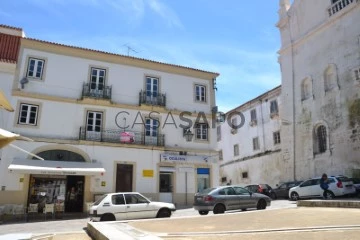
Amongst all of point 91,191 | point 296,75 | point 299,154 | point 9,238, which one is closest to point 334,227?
point 9,238

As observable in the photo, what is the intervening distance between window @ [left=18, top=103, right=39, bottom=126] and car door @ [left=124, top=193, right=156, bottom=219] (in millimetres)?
9497

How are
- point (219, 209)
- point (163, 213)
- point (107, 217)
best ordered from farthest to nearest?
point (219, 209), point (163, 213), point (107, 217)

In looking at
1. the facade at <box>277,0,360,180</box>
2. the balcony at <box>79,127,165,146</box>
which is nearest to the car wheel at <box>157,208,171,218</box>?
the balcony at <box>79,127,165,146</box>

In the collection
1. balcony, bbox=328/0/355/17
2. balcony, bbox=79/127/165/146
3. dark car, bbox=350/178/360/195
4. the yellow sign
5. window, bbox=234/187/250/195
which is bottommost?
window, bbox=234/187/250/195

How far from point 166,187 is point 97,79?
8742 mm

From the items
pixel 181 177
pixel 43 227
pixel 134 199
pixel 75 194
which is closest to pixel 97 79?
pixel 75 194

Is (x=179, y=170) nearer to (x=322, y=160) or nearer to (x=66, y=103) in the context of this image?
(x=66, y=103)

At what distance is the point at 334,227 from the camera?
7.57 meters

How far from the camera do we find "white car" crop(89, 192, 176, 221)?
12.9m

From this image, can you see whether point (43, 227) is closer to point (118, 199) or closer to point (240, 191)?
point (118, 199)

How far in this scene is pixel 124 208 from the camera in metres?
13.4

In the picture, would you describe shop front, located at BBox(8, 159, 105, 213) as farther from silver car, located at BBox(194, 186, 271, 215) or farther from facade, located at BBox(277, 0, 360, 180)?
facade, located at BBox(277, 0, 360, 180)

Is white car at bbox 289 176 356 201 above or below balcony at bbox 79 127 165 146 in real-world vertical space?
below

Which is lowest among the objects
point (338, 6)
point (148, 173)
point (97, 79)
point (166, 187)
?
point (166, 187)
